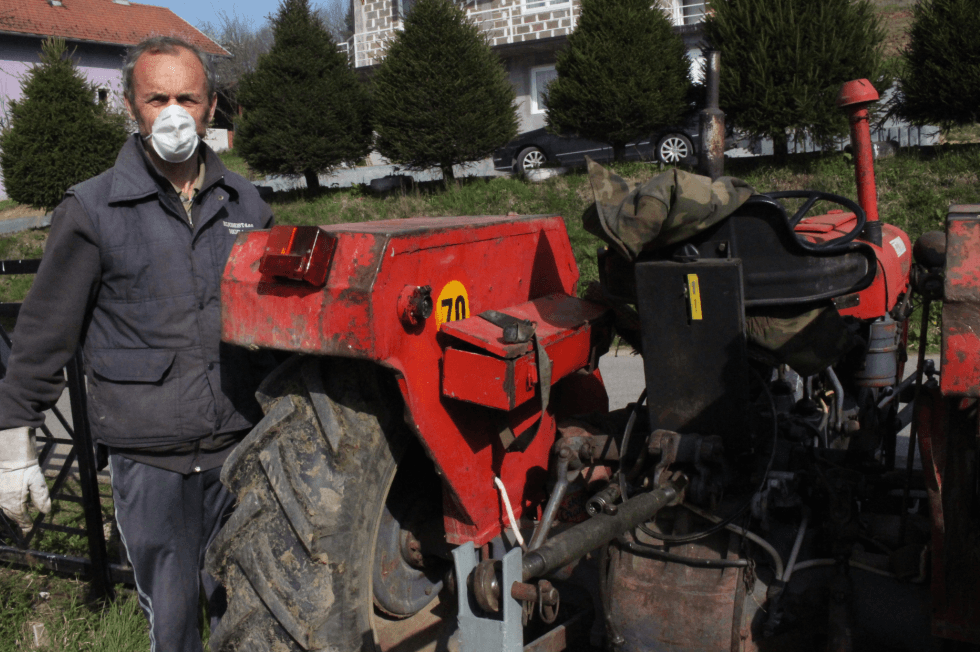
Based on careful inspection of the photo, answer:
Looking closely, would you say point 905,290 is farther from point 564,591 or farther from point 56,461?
point 56,461

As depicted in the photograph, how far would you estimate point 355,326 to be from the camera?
6.31 feet

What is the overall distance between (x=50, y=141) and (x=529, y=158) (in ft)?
32.1

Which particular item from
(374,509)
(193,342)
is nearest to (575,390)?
(374,509)

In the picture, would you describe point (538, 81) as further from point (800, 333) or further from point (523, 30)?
point (800, 333)

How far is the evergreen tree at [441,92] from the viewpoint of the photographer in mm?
14547

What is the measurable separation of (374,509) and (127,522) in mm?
846

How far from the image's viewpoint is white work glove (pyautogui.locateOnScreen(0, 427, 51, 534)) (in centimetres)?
238

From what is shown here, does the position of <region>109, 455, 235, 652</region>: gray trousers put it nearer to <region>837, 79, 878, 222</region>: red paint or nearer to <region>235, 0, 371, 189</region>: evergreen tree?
<region>837, 79, 878, 222</region>: red paint

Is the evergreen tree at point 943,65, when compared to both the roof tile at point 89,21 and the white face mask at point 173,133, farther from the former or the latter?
the roof tile at point 89,21

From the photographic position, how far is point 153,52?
252cm

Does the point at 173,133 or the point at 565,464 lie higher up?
the point at 173,133

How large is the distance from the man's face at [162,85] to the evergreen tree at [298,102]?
14456 mm

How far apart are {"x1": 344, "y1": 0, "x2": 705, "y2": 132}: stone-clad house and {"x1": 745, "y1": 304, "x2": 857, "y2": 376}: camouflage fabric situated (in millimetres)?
19078

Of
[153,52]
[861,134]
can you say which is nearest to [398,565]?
[153,52]
